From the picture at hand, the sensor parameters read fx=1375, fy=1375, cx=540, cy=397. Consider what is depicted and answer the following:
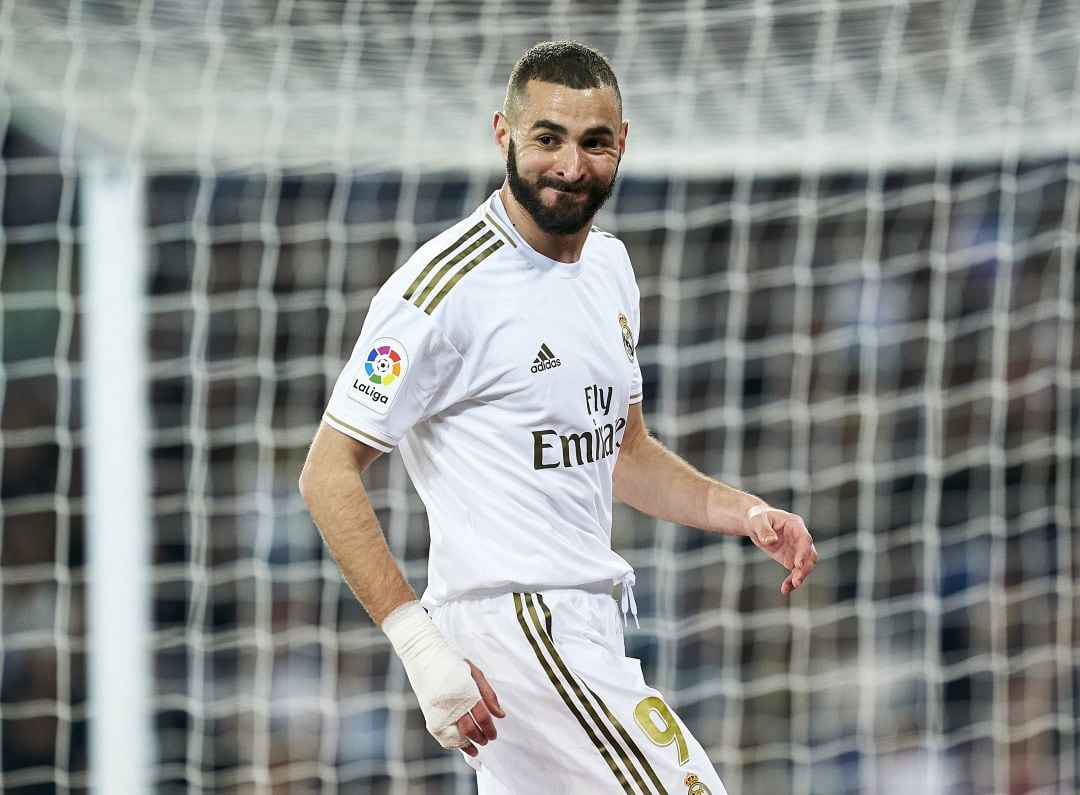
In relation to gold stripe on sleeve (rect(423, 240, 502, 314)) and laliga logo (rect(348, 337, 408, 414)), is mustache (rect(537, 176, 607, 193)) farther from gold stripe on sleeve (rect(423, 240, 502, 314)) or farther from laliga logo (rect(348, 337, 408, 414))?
laliga logo (rect(348, 337, 408, 414))

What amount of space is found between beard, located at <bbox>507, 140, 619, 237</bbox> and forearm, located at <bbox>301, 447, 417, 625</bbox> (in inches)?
19.7

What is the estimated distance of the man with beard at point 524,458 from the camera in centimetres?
198

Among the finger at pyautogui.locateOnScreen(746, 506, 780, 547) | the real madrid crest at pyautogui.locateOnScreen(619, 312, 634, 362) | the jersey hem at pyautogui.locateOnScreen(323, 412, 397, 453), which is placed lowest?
the finger at pyautogui.locateOnScreen(746, 506, 780, 547)

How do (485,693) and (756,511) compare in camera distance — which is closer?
(485,693)

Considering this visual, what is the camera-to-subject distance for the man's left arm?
2.21 m

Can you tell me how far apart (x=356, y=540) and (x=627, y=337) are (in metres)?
0.61

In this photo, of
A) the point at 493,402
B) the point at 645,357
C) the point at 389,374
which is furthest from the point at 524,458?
the point at 645,357


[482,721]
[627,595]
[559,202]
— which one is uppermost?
[559,202]

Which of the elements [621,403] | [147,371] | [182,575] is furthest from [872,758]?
[621,403]

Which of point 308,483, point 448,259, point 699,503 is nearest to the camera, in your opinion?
point 308,483

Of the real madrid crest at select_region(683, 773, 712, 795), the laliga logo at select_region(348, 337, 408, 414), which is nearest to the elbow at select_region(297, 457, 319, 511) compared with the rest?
the laliga logo at select_region(348, 337, 408, 414)

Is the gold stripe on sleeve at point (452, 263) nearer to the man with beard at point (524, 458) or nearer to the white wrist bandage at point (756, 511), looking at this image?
the man with beard at point (524, 458)

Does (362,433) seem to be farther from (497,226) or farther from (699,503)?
(699,503)

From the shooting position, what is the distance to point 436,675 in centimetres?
186
